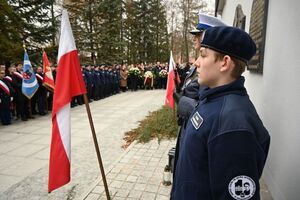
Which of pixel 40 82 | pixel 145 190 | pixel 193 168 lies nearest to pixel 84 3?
pixel 40 82

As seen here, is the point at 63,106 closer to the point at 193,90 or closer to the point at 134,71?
the point at 193,90

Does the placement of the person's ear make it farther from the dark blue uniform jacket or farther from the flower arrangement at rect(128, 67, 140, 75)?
the flower arrangement at rect(128, 67, 140, 75)

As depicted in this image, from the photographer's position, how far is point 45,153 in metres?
6.10

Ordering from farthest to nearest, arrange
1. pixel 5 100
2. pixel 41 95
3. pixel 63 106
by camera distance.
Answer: pixel 41 95, pixel 5 100, pixel 63 106

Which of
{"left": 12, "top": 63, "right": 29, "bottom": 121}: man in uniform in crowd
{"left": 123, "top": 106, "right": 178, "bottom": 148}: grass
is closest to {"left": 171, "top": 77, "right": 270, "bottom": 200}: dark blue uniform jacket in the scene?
{"left": 123, "top": 106, "right": 178, "bottom": 148}: grass

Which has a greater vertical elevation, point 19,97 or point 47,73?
point 47,73

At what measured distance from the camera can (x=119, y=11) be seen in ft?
89.9

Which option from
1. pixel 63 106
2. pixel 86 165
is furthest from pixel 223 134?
pixel 86 165

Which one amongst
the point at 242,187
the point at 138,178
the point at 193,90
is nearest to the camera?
the point at 242,187

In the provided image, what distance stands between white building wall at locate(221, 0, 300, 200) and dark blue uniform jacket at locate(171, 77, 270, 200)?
965 millimetres

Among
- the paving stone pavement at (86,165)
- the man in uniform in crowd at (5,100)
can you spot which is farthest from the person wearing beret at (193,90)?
the man in uniform in crowd at (5,100)

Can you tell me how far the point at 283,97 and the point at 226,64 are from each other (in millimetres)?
1304

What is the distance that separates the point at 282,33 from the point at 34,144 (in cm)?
610

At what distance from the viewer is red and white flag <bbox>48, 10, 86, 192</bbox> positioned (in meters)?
2.83
